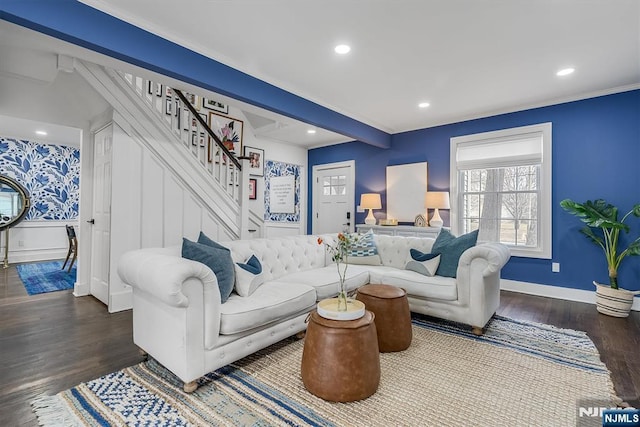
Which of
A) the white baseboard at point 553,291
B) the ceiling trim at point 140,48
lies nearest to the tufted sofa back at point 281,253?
the ceiling trim at point 140,48

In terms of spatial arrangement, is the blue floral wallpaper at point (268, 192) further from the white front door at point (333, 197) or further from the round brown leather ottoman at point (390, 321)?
the round brown leather ottoman at point (390, 321)

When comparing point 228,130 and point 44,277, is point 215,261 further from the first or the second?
point 44,277

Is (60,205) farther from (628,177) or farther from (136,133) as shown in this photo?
(628,177)

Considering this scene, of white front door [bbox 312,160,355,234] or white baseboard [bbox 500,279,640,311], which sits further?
white front door [bbox 312,160,355,234]

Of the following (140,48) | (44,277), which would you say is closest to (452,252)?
(140,48)

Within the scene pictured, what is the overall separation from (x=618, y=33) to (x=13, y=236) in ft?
30.8

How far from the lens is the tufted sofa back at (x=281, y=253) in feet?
9.24

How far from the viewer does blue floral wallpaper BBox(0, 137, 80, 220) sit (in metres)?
6.01

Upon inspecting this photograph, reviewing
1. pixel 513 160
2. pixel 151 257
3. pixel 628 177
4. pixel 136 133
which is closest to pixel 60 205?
pixel 136 133

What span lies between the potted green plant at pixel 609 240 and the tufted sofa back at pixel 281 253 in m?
A: 3.01

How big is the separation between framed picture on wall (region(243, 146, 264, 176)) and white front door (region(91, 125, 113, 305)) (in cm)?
230

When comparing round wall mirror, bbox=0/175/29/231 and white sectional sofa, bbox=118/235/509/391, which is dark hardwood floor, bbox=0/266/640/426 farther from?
round wall mirror, bbox=0/175/29/231

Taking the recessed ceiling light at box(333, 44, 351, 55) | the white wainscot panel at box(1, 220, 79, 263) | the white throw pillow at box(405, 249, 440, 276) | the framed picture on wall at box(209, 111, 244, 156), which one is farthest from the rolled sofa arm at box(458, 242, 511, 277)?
the white wainscot panel at box(1, 220, 79, 263)

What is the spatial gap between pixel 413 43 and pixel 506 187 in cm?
279
